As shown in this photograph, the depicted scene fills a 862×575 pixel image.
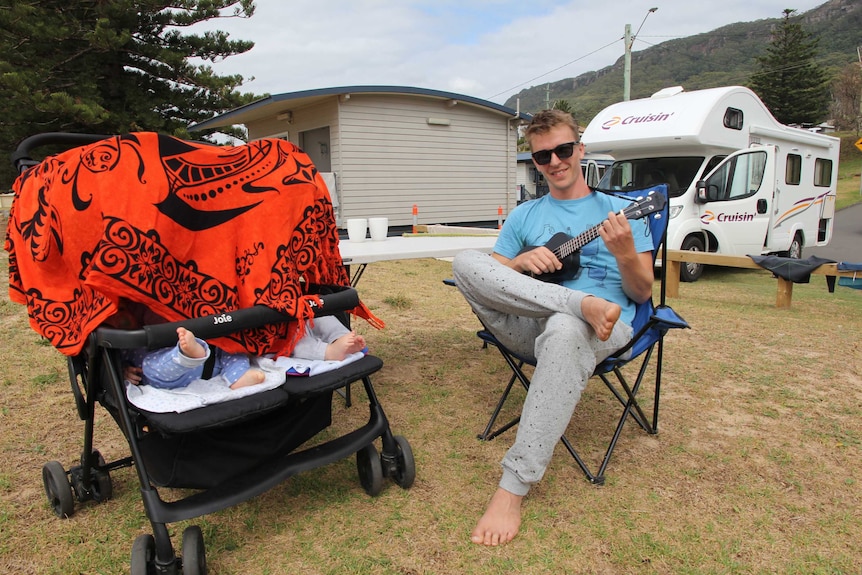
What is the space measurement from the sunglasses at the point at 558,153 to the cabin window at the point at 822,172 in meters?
8.46

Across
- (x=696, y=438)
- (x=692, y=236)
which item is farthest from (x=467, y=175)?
(x=696, y=438)

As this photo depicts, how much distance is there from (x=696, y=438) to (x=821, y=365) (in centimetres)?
152

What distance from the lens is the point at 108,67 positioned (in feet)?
39.8

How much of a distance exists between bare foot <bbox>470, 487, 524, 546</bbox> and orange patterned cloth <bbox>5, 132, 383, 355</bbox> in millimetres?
863

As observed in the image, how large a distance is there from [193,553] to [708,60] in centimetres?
10239

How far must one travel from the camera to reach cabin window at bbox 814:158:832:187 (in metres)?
8.77

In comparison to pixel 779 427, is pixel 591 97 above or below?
above

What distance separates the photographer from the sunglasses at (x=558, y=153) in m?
2.27

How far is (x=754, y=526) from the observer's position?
181 cm

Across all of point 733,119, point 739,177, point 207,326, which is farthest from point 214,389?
point 733,119

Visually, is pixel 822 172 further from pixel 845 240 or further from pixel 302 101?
pixel 302 101

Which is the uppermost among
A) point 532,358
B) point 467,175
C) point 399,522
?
point 467,175

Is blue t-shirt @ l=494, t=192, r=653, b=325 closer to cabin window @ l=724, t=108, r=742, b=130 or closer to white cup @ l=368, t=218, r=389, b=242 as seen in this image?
white cup @ l=368, t=218, r=389, b=242

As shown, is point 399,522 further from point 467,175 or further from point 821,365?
point 467,175
